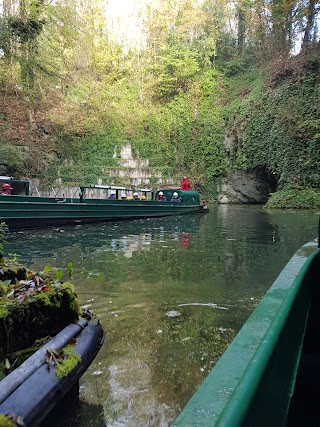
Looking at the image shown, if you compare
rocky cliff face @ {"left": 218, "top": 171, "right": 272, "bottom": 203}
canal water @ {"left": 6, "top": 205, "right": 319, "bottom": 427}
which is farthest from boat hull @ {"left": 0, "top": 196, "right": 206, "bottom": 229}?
rocky cliff face @ {"left": 218, "top": 171, "right": 272, "bottom": 203}

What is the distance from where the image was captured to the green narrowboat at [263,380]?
0.78 metres

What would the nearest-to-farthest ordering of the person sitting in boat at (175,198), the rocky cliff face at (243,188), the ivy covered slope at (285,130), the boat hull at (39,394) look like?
the boat hull at (39,394) < the person sitting in boat at (175,198) < the ivy covered slope at (285,130) < the rocky cliff face at (243,188)

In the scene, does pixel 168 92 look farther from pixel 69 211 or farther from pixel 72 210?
pixel 69 211

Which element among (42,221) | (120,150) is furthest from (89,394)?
(120,150)

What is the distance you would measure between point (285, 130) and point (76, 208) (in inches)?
590

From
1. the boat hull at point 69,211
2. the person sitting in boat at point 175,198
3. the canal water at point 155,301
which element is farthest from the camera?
the person sitting in boat at point 175,198

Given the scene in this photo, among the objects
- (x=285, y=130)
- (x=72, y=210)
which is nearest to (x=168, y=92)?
(x=285, y=130)

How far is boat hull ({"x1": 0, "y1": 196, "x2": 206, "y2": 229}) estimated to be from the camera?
11.9m

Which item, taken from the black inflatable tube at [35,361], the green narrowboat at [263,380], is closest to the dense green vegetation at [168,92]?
the black inflatable tube at [35,361]

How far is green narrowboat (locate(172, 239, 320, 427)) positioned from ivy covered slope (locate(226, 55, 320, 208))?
19.3 m

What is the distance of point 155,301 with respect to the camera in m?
4.84

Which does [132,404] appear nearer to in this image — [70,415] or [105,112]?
[70,415]

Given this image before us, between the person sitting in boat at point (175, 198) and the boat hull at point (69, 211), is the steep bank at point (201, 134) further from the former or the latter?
the boat hull at point (69, 211)

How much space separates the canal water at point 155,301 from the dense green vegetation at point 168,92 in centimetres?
1253
